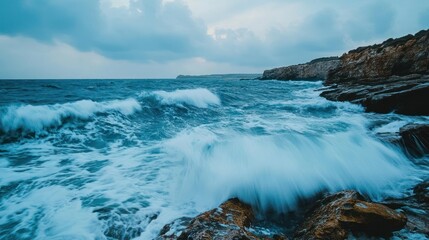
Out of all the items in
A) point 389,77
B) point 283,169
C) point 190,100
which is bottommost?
point 283,169

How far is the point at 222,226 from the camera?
2.71 metres

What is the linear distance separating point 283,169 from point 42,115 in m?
9.20

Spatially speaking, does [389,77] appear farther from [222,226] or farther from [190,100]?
[222,226]

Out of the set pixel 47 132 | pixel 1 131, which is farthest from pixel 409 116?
pixel 1 131

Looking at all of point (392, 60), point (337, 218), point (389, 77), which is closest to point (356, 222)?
point (337, 218)

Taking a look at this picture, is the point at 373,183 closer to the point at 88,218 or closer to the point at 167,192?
the point at 167,192

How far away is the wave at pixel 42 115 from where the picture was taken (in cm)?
862

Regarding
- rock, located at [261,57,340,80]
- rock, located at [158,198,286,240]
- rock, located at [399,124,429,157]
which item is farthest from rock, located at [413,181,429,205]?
rock, located at [261,57,340,80]

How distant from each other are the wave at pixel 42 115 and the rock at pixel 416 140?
10683mm

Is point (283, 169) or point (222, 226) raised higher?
point (222, 226)

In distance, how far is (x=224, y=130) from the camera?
8.69 metres

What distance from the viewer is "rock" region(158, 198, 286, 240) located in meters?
2.53

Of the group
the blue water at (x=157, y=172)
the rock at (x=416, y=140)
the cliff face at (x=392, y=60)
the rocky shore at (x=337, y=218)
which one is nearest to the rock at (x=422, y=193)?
the rocky shore at (x=337, y=218)

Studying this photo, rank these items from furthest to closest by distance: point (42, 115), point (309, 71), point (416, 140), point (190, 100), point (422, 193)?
point (309, 71), point (190, 100), point (42, 115), point (416, 140), point (422, 193)
